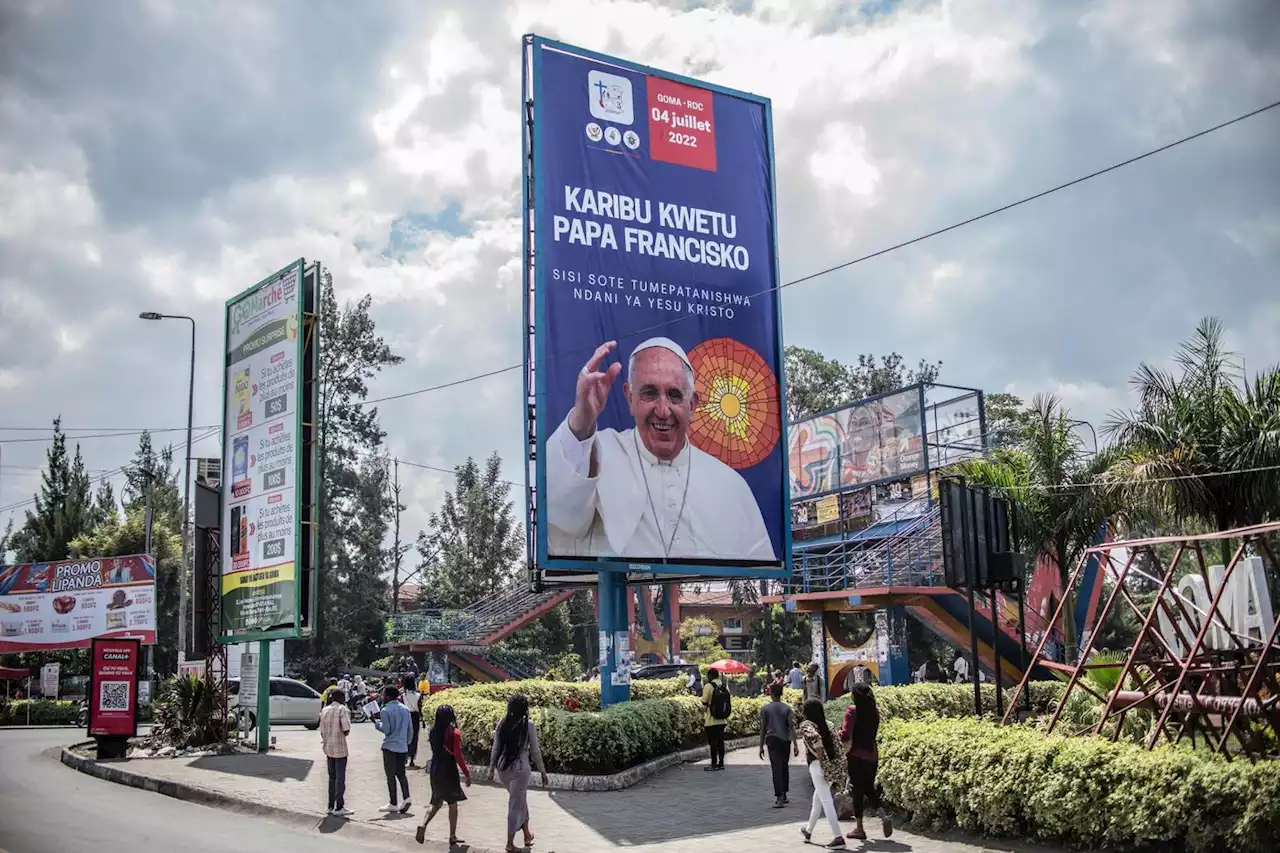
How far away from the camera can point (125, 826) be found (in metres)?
13.7

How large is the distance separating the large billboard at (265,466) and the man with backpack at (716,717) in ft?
26.9

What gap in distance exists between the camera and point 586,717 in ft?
56.7

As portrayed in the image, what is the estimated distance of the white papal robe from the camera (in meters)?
20.3

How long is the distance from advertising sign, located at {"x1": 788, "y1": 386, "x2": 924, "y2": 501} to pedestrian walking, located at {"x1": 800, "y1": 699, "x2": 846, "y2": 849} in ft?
87.1

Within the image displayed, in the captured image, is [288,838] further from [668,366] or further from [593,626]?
[593,626]

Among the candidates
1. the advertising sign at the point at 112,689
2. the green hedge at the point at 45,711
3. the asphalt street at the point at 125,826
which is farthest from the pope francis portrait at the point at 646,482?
the green hedge at the point at 45,711

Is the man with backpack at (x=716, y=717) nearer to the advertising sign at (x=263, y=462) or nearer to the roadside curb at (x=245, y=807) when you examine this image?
the roadside curb at (x=245, y=807)

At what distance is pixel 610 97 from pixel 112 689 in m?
14.9

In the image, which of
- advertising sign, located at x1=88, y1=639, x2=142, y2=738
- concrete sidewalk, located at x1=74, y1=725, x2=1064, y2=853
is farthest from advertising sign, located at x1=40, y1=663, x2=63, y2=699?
concrete sidewalk, located at x1=74, y1=725, x2=1064, y2=853

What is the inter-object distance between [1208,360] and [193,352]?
27.9m

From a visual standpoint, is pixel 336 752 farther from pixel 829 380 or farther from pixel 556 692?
pixel 829 380

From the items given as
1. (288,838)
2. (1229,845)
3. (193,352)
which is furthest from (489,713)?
(193,352)

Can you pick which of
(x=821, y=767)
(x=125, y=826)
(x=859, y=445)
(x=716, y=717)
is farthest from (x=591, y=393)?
(x=859, y=445)

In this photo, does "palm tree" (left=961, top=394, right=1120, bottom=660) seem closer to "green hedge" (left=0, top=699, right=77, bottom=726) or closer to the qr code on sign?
the qr code on sign
